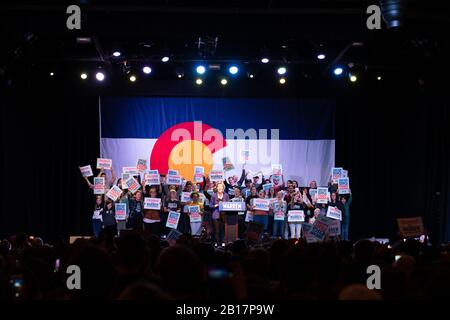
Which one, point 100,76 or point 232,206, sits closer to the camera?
point 232,206

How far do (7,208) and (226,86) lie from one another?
21.8 ft

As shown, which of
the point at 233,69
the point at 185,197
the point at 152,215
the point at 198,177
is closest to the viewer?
the point at 152,215

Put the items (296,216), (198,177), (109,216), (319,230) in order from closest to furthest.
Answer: (319,230) → (109,216) → (296,216) → (198,177)

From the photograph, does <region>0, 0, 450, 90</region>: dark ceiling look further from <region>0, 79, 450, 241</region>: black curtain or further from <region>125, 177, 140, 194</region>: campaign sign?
<region>0, 79, 450, 241</region>: black curtain

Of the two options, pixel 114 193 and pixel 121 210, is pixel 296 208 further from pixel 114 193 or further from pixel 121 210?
pixel 114 193

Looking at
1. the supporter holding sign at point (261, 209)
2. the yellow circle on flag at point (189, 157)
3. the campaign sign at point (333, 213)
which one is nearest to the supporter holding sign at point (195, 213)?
the supporter holding sign at point (261, 209)

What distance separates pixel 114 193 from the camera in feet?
51.4

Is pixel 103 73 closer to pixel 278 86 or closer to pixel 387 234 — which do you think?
pixel 278 86

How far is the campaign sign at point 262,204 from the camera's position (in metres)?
15.6

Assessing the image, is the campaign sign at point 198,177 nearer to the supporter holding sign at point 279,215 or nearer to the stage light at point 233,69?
the supporter holding sign at point 279,215

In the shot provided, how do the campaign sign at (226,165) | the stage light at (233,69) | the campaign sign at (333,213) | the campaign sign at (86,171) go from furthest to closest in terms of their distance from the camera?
the campaign sign at (226,165) < the stage light at (233,69) < the campaign sign at (86,171) < the campaign sign at (333,213)

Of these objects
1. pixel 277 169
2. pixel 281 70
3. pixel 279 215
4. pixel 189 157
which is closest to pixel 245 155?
pixel 277 169

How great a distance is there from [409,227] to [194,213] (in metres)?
5.45

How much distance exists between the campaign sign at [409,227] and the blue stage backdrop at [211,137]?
5.58 m
